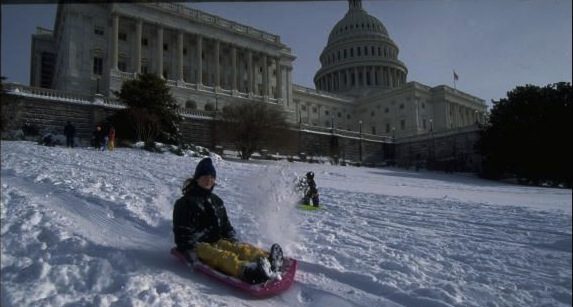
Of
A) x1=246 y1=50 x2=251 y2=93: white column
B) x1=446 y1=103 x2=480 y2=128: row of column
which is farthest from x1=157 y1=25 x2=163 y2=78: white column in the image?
x1=446 y1=103 x2=480 y2=128: row of column

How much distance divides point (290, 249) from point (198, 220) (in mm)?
1537

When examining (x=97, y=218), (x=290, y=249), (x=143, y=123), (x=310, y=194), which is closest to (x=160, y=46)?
(x=143, y=123)

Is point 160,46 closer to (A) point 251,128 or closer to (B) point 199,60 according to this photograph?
(B) point 199,60

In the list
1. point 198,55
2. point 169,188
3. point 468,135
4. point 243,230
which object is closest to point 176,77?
point 198,55

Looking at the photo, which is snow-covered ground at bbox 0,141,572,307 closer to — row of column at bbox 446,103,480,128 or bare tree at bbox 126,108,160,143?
row of column at bbox 446,103,480,128

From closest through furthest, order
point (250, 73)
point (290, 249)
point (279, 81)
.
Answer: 1. point (290, 249)
2. point (250, 73)
3. point (279, 81)

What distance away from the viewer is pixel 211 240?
15.9 feet

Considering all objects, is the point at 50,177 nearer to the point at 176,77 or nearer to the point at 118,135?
the point at 118,135

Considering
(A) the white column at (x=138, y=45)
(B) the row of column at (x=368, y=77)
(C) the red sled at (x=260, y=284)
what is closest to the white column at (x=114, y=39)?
(A) the white column at (x=138, y=45)

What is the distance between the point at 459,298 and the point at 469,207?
25.6 feet

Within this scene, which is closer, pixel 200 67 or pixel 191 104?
pixel 191 104

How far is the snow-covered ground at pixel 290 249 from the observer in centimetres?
379

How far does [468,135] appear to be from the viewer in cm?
3991

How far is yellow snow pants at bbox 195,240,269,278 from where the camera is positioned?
166 inches
